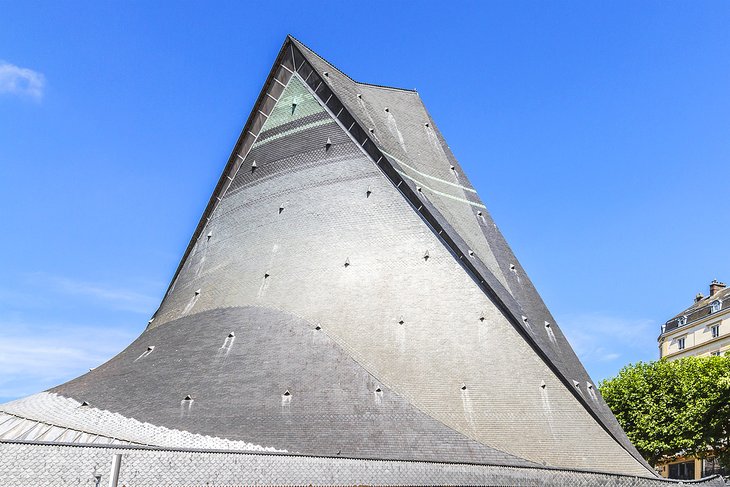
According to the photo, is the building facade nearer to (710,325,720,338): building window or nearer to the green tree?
(710,325,720,338): building window

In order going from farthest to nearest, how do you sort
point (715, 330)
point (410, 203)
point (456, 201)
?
point (715, 330) < point (456, 201) < point (410, 203)

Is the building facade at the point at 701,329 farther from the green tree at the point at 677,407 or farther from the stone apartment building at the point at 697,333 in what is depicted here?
the green tree at the point at 677,407

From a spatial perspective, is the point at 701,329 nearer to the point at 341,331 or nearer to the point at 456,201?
the point at 456,201

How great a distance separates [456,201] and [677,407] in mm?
14047

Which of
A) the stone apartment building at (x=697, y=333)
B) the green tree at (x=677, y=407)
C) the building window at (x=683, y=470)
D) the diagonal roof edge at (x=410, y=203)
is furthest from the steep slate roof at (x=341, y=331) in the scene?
the stone apartment building at (x=697, y=333)

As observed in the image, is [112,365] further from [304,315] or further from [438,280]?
[438,280]

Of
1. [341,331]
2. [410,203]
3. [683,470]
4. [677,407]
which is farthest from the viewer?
[683,470]

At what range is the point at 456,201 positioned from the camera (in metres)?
24.8

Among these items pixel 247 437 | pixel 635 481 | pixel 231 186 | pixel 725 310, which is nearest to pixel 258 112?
pixel 231 186

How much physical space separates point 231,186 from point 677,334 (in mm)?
34276

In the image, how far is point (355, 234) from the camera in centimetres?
2197

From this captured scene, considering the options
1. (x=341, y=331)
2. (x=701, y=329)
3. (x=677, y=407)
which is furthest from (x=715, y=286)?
(x=341, y=331)

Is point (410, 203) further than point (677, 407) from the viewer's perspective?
No

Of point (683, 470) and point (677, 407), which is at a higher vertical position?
point (677, 407)
